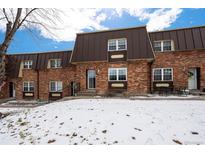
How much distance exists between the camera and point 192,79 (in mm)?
14914

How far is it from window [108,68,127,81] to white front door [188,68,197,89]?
5.52m

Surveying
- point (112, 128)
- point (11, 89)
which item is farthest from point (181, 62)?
point (11, 89)

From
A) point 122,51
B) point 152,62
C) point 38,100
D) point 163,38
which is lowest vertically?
point 38,100

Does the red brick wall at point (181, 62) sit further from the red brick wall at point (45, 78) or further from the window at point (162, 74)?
the red brick wall at point (45, 78)

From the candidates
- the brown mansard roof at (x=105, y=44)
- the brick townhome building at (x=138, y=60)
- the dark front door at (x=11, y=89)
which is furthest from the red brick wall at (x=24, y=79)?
the brown mansard roof at (x=105, y=44)

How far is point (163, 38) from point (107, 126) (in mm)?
12172

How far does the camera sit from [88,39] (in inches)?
637

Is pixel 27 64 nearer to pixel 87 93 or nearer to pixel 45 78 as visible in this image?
pixel 45 78

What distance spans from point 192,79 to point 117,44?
7.15 meters

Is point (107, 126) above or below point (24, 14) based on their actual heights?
below
